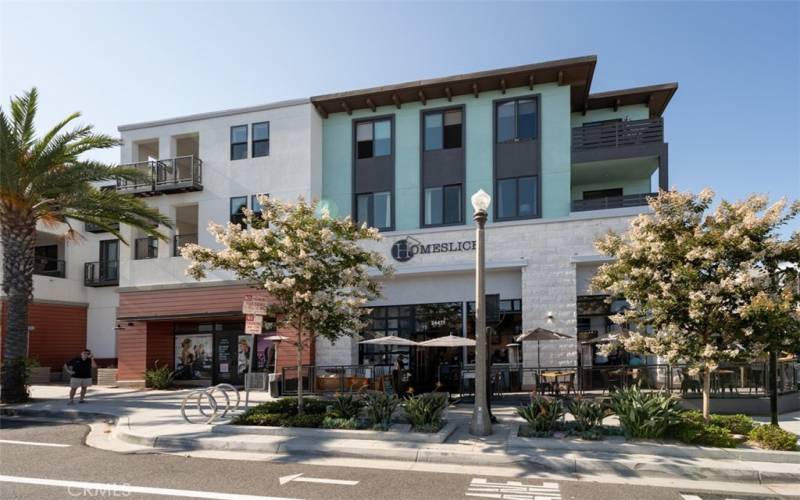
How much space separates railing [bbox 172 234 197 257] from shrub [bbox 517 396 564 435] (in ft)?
57.0

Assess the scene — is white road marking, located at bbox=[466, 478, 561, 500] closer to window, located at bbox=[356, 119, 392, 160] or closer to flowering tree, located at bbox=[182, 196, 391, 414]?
flowering tree, located at bbox=[182, 196, 391, 414]

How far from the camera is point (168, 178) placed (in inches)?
961

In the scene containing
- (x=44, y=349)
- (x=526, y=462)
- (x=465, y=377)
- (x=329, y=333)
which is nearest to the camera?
(x=526, y=462)

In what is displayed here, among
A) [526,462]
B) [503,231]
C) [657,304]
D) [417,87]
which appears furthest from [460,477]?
[417,87]

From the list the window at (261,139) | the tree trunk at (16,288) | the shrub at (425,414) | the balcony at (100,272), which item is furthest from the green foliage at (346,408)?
the balcony at (100,272)

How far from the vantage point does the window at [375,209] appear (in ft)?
71.9

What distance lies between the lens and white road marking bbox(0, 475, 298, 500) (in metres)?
7.59

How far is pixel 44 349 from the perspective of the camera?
1062 inches

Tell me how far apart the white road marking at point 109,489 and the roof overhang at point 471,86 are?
1671 cm

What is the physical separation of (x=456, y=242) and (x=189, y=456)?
12.6m

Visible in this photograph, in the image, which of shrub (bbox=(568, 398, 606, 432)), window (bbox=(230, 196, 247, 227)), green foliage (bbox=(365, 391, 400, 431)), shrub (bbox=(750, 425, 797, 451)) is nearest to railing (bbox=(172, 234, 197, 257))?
window (bbox=(230, 196, 247, 227))

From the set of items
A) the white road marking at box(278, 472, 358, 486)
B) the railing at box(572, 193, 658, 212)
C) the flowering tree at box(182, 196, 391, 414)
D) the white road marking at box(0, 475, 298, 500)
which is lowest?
the white road marking at box(278, 472, 358, 486)

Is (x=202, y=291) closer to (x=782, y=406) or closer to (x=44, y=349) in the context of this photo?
(x=44, y=349)

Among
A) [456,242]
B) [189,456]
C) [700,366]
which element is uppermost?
[456,242]
